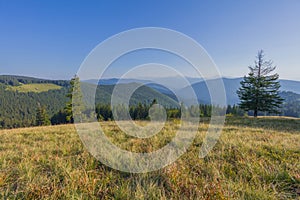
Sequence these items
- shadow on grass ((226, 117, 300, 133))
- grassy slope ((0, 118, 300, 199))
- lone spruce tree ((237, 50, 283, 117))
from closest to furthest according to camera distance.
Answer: grassy slope ((0, 118, 300, 199))
shadow on grass ((226, 117, 300, 133))
lone spruce tree ((237, 50, 283, 117))

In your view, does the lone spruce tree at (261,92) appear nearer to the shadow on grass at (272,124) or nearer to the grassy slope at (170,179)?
the shadow on grass at (272,124)

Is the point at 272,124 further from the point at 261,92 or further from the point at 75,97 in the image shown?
the point at 75,97

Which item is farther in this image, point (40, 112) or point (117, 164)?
point (40, 112)

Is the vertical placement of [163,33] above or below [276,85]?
below

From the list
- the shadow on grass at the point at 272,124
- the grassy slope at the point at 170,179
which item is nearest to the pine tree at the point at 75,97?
the shadow on grass at the point at 272,124

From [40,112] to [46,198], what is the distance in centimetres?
6256

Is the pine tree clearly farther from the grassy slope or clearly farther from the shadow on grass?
the grassy slope

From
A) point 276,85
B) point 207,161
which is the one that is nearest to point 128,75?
point 207,161

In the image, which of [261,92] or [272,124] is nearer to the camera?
[272,124]

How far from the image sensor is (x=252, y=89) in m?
28.5

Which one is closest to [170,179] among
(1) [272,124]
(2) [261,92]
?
(1) [272,124]

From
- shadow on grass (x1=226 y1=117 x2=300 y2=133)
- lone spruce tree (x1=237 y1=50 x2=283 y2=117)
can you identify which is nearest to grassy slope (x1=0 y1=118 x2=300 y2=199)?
shadow on grass (x1=226 y1=117 x2=300 y2=133)

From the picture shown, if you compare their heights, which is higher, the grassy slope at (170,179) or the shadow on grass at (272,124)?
the shadow on grass at (272,124)

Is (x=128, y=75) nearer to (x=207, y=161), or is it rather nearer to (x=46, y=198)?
(x=207, y=161)
